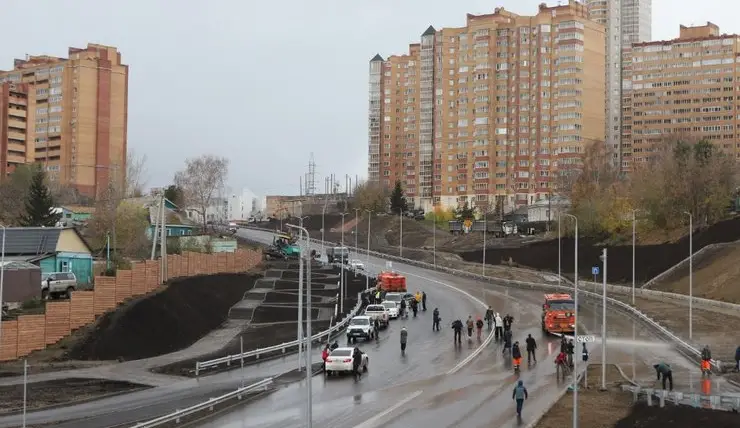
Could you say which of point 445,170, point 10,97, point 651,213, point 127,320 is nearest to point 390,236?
point 445,170

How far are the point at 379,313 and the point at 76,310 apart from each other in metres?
19.7

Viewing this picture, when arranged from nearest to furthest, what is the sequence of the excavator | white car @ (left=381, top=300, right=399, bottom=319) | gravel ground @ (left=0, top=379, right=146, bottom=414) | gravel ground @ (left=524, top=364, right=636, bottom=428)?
gravel ground @ (left=524, top=364, right=636, bottom=428) < gravel ground @ (left=0, top=379, right=146, bottom=414) < white car @ (left=381, top=300, right=399, bottom=319) < the excavator

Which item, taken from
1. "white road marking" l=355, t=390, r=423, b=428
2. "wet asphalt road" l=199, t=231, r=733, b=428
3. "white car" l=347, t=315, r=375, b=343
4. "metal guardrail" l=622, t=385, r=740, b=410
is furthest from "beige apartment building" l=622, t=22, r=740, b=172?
"white road marking" l=355, t=390, r=423, b=428

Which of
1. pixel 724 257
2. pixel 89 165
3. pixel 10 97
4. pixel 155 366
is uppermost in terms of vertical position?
pixel 10 97

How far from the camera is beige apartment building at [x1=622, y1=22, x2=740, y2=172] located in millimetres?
177750

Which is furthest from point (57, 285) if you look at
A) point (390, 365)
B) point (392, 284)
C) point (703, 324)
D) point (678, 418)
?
point (703, 324)

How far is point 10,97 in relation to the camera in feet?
506

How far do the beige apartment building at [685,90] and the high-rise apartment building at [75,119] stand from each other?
102039 mm

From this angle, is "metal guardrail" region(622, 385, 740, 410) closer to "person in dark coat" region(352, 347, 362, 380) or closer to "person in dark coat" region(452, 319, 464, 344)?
"person in dark coat" region(352, 347, 362, 380)

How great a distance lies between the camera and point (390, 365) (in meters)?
41.3

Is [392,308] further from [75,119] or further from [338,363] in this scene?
[75,119]

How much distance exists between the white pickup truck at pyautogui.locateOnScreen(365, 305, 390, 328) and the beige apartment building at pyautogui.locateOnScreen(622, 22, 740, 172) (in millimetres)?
132055

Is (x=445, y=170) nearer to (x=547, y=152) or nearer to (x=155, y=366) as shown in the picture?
(x=547, y=152)

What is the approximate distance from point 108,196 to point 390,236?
60373mm
